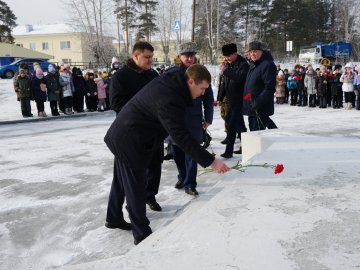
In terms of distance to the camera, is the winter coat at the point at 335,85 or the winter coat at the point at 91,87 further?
the winter coat at the point at 91,87

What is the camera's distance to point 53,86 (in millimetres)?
11930

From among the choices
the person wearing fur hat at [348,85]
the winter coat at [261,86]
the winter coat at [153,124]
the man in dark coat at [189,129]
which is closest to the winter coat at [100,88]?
the person wearing fur hat at [348,85]

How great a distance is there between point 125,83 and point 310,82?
11.3 meters

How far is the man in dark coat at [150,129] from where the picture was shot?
2.67 m

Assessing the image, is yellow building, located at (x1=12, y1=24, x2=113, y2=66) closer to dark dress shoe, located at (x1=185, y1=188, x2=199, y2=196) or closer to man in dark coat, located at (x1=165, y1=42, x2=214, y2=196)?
man in dark coat, located at (x1=165, y1=42, x2=214, y2=196)

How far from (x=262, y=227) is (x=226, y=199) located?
21.8 inches

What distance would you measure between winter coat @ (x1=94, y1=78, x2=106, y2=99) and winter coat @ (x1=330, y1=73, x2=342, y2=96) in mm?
7867

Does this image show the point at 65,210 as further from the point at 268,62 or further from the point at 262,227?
the point at 268,62

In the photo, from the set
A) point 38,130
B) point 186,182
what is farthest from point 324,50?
point 186,182

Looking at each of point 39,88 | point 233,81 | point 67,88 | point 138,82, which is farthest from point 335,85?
point 138,82

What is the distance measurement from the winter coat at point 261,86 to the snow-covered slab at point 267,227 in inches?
67.1

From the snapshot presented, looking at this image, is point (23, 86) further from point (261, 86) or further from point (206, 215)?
point (206, 215)

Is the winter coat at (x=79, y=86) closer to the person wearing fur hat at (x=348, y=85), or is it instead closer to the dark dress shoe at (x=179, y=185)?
the person wearing fur hat at (x=348, y=85)

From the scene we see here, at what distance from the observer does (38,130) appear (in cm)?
992
